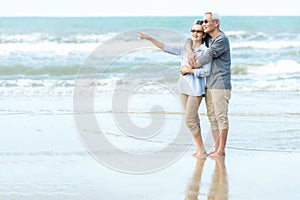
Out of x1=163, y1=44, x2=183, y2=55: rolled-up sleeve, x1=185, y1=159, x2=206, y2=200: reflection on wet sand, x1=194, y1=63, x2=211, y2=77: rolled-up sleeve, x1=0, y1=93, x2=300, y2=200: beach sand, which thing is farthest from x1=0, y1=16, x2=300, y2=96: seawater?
x1=185, y1=159, x2=206, y2=200: reflection on wet sand

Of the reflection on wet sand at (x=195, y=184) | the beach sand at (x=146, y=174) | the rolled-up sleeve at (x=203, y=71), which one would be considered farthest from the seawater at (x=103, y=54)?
the reflection on wet sand at (x=195, y=184)

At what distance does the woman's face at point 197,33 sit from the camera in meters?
7.10

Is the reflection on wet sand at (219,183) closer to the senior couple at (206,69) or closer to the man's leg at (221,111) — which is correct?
the man's leg at (221,111)

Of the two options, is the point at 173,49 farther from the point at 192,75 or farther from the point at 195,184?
the point at 195,184

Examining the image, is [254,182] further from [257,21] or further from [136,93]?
[257,21]

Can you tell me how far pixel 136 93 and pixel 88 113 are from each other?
10.2 feet

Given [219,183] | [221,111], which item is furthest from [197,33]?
[219,183]

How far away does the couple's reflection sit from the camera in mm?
5648

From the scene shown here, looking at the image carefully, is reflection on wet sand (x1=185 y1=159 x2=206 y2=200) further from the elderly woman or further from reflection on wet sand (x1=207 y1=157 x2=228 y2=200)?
the elderly woman

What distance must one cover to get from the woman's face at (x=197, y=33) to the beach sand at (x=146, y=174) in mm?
1248

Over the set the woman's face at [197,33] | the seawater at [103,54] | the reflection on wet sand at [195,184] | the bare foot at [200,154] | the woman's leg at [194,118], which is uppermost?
the seawater at [103,54]

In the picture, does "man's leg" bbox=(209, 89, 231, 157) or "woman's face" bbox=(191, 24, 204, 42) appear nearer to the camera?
"woman's face" bbox=(191, 24, 204, 42)

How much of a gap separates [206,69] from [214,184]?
148 cm

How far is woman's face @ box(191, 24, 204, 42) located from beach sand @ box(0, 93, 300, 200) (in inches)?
49.1
